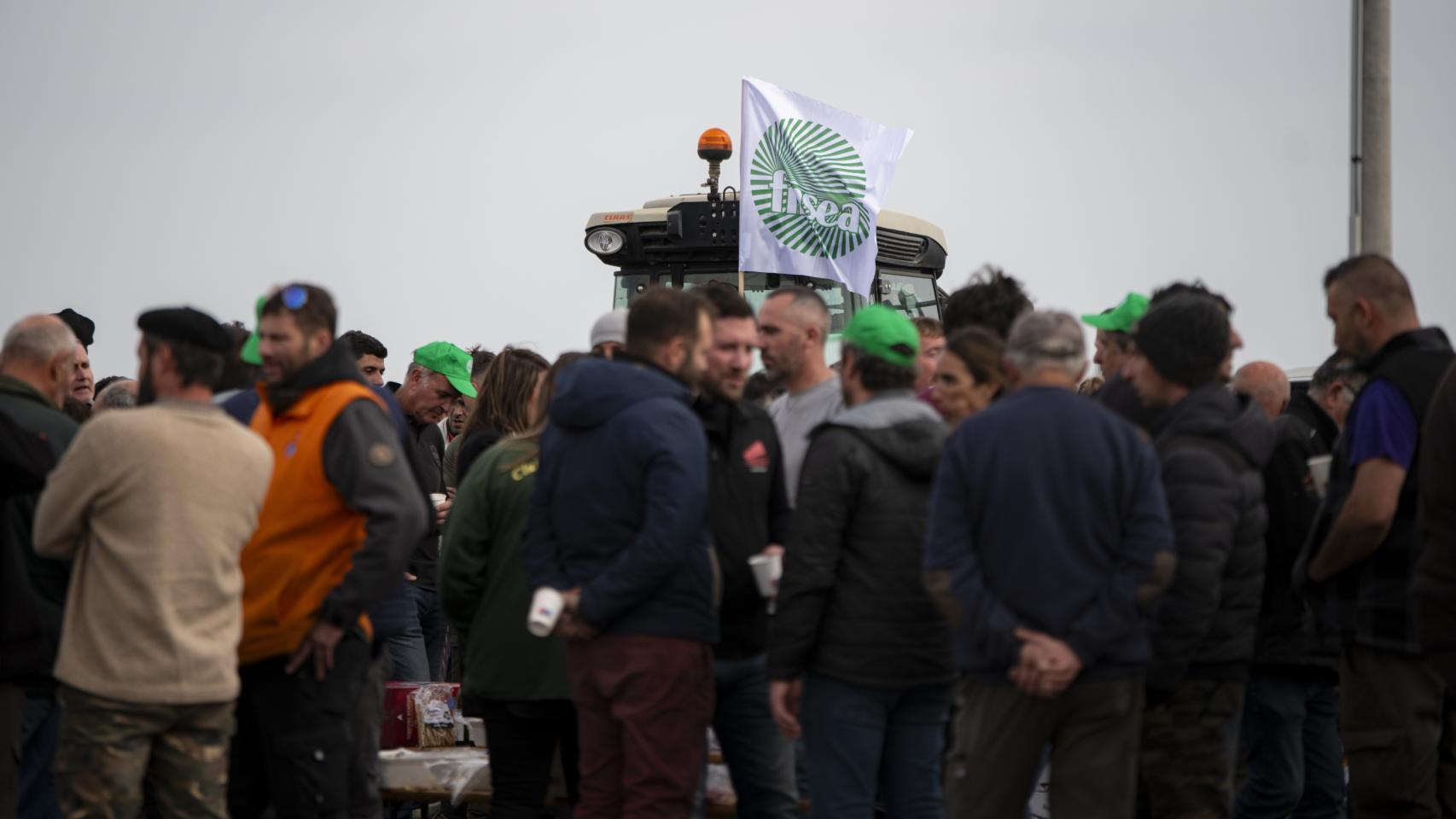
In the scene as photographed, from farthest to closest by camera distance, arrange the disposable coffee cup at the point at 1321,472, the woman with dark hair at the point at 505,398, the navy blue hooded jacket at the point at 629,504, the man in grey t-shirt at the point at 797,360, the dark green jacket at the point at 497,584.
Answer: the woman with dark hair at the point at 505,398, the man in grey t-shirt at the point at 797,360, the dark green jacket at the point at 497,584, the disposable coffee cup at the point at 1321,472, the navy blue hooded jacket at the point at 629,504

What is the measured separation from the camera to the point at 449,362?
8.35 m

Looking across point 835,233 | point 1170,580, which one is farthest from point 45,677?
point 835,233

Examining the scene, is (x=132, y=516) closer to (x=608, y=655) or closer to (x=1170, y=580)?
(x=608, y=655)

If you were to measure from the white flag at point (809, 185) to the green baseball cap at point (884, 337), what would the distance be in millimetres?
4751

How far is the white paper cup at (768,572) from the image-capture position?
16.0 feet

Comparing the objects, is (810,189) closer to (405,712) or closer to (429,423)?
(429,423)

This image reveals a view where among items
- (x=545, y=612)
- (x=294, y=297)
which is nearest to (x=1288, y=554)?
(x=545, y=612)

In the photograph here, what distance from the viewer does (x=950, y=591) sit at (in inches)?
164

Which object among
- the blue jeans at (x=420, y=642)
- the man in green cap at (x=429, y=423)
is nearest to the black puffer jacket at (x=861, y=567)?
the blue jeans at (x=420, y=642)

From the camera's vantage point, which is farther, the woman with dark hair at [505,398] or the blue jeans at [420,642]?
the blue jeans at [420,642]

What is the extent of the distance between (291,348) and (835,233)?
5778 mm

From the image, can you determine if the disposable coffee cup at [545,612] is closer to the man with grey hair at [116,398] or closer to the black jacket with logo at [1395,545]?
the black jacket with logo at [1395,545]

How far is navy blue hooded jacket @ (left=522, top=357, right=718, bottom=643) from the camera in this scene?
457 cm

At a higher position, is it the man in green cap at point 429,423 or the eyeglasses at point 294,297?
the eyeglasses at point 294,297
